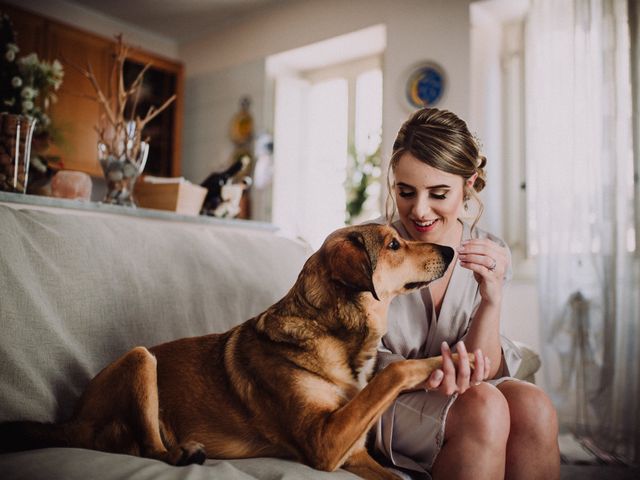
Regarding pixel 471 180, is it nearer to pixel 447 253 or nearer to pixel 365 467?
pixel 447 253

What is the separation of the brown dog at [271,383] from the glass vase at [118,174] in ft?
2.67

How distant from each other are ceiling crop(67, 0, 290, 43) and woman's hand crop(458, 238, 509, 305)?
4.59m

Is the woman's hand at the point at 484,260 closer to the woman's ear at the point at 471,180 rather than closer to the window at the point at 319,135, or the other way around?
the woman's ear at the point at 471,180

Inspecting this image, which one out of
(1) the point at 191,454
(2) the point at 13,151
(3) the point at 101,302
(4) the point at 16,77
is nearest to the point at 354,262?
(1) the point at 191,454

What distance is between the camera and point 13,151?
155 centimetres

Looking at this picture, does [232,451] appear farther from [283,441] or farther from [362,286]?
[362,286]

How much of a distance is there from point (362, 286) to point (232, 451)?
457 mm

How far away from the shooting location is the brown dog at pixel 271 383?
1077 millimetres

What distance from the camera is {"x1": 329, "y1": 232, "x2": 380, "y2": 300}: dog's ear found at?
1175mm

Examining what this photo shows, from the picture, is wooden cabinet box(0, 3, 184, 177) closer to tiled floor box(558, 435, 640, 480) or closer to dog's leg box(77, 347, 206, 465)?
dog's leg box(77, 347, 206, 465)

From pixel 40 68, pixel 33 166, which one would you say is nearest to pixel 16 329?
pixel 33 166

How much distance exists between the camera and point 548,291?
133 inches

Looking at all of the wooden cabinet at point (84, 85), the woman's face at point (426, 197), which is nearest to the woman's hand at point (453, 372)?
the woman's face at point (426, 197)

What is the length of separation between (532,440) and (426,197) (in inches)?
24.6
